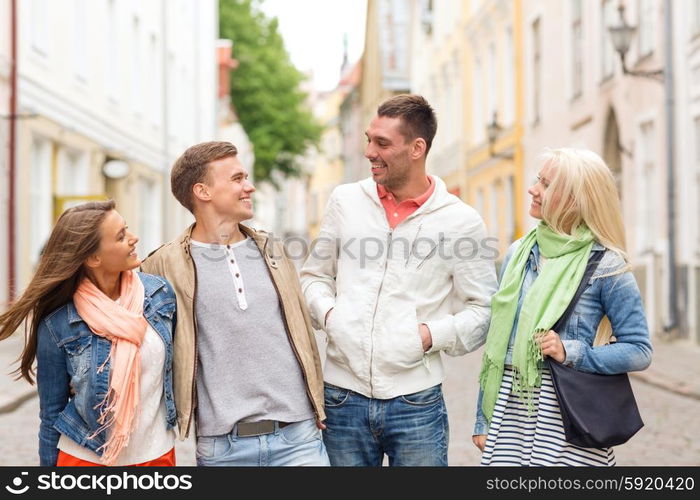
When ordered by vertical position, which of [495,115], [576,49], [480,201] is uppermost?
[576,49]

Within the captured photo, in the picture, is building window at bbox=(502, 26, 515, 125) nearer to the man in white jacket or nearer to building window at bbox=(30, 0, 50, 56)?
building window at bbox=(30, 0, 50, 56)

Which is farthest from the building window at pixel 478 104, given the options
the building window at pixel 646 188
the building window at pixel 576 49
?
the building window at pixel 646 188

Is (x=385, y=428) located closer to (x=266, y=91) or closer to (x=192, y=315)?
(x=192, y=315)

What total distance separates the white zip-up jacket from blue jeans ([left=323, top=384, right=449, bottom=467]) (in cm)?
4

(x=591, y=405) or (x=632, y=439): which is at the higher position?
(x=591, y=405)

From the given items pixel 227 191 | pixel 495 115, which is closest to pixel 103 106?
pixel 495 115

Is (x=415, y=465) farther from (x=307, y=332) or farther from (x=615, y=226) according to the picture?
(x=615, y=226)

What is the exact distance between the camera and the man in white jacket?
148 inches

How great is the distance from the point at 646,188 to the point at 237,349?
49.3ft

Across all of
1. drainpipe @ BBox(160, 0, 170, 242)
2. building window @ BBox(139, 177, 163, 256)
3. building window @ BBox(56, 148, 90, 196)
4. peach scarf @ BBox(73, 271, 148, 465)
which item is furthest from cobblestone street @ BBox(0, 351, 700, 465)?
building window @ BBox(139, 177, 163, 256)

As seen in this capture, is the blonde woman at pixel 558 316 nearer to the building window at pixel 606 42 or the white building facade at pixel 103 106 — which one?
the white building facade at pixel 103 106

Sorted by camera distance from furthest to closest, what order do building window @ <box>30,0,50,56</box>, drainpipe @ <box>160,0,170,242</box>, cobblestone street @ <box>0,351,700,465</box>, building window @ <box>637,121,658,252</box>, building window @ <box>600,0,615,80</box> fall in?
drainpipe @ <box>160,0,170,242</box> < building window @ <box>600,0,615,80</box> < building window @ <box>30,0,50,56</box> < building window @ <box>637,121,658,252</box> < cobblestone street @ <box>0,351,700,465</box>

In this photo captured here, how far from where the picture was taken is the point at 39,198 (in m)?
18.2

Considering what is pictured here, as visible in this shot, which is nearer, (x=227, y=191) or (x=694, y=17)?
(x=227, y=191)
